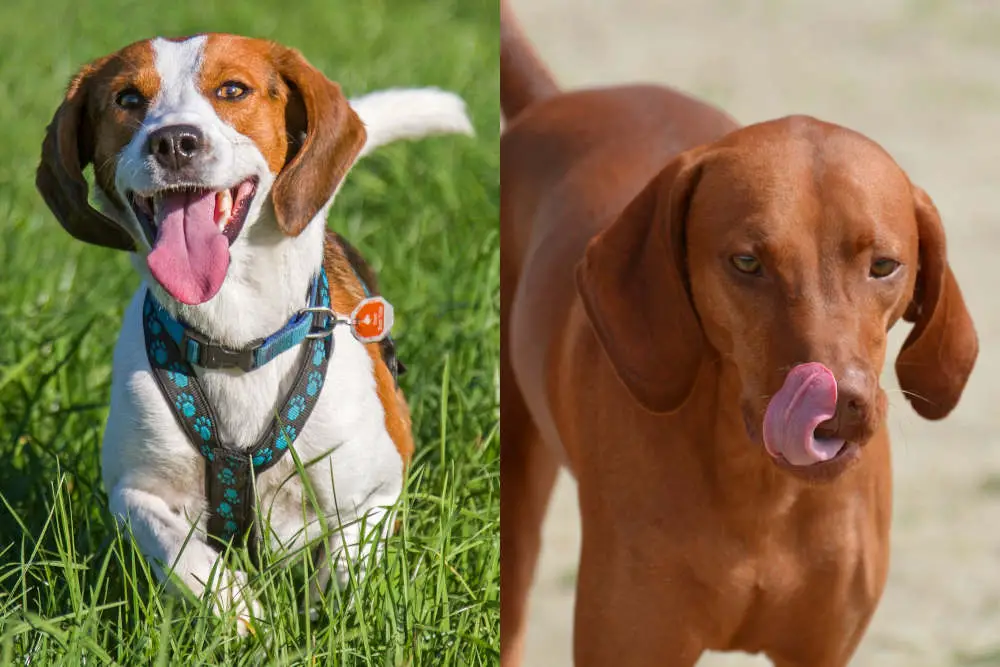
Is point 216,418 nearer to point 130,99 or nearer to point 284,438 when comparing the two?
point 284,438

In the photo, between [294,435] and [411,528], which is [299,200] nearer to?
[294,435]

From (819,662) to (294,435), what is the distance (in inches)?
38.6

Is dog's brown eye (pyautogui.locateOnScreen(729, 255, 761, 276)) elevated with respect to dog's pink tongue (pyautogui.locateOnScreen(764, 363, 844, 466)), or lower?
elevated

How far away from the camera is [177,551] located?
260 cm

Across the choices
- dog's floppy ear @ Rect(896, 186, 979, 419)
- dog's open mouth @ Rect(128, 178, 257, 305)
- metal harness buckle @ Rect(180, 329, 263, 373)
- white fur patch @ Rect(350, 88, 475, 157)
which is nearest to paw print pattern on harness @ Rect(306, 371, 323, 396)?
metal harness buckle @ Rect(180, 329, 263, 373)

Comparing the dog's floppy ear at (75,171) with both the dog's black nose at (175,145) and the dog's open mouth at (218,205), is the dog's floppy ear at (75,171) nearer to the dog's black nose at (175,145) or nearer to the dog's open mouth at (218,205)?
the dog's open mouth at (218,205)

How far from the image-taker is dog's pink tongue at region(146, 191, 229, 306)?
230cm

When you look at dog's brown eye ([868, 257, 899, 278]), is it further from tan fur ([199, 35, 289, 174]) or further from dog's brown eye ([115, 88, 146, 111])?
dog's brown eye ([115, 88, 146, 111])

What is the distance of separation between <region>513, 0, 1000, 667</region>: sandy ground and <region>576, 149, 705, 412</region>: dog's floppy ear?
1176 millimetres

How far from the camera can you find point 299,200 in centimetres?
250

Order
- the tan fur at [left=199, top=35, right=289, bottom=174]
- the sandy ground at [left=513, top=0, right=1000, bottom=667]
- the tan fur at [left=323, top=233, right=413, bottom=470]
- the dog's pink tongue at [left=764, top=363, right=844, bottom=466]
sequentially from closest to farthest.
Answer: the dog's pink tongue at [left=764, top=363, right=844, bottom=466], the tan fur at [left=199, top=35, right=289, bottom=174], the tan fur at [left=323, top=233, right=413, bottom=470], the sandy ground at [left=513, top=0, right=1000, bottom=667]

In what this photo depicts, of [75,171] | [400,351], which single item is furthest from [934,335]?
[400,351]

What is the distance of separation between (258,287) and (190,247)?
0.31 meters

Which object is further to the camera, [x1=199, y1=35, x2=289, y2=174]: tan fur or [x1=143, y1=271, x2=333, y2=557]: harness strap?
[x1=143, y1=271, x2=333, y2=557]: harness strap
